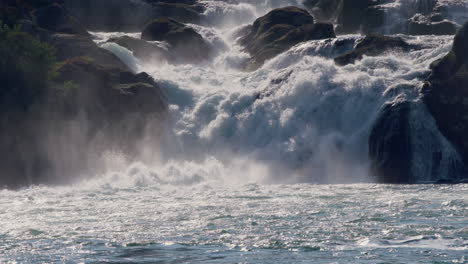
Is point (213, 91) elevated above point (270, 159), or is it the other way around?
point (213, 91)

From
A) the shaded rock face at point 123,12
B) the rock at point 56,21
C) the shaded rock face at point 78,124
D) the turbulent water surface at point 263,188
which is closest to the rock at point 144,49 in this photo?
the turbulent water surface at point 263,188

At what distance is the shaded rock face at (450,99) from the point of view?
52.8 metres

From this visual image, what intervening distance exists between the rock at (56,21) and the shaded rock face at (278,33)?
1792 cm

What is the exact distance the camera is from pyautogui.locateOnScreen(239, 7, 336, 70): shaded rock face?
81.2m

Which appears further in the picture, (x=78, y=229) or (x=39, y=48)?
(x=39, y=48)

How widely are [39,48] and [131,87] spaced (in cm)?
738

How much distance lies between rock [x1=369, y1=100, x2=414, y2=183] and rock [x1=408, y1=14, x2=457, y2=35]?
36962 mm

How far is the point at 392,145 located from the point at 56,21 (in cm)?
4526

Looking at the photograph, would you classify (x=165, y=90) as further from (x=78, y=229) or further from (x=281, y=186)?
(x=78, y=229)

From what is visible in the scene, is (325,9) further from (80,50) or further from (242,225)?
(242,225)

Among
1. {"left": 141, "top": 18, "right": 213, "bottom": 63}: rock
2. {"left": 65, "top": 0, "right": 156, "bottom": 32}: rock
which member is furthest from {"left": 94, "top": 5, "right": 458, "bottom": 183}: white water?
{"left": 65, "top": 0, "right": 156, "bottom": 32}: rock

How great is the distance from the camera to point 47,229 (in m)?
34.2

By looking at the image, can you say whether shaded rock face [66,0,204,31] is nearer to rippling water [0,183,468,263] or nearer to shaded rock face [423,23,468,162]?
shaded rock face [423,23,468,162]

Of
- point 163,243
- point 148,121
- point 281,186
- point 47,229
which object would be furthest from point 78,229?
point 148,121
